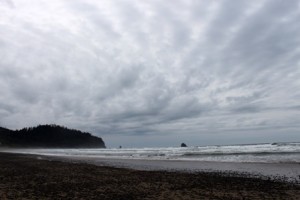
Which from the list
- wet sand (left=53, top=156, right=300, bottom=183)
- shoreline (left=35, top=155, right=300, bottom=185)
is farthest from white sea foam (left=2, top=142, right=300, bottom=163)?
shoreline (left=35, top=155, right=300, bottom=185)

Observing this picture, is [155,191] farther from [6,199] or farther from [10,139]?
[10,139]

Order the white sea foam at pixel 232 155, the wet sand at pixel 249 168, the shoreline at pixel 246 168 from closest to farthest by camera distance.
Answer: the shoreline at pixel 246 168, the wet sand at pixel 249 168, the white sea foam at pixel 232 155

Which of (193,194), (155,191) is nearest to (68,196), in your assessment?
(155,191)

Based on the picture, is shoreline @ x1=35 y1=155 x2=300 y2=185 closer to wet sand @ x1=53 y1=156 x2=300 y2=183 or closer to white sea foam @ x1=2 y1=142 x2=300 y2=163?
wet sand @ x1=53 y1=156 x2=300 y2=183

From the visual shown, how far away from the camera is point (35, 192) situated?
48.3 feet

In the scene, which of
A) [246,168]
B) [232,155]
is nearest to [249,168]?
[246,168]

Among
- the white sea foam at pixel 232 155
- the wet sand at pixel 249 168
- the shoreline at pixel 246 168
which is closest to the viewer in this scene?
the shoreline at pixel 246 168

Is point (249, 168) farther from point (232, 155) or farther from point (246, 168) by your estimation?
point (232, 155)

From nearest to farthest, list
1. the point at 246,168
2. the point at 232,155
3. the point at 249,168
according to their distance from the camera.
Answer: the point at 249,168 < the point at 246,168 < the point at 232,155

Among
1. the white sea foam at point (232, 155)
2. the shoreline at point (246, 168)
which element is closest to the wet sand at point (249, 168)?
the shoreline at point (246, 168)

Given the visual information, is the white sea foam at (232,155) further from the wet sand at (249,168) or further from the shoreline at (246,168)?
the shoreline at (246,168)

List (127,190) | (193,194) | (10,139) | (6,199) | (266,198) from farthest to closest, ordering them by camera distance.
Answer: (10,139)
(127,190)
(193,194)
(266,198)
(6,199)

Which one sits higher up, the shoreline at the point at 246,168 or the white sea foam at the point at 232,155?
the white sea foam at the point at 232,155

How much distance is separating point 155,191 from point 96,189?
9.99 feet
